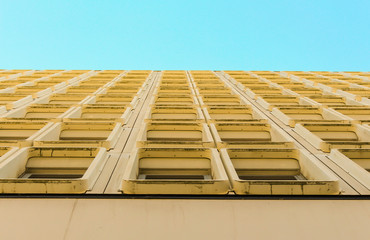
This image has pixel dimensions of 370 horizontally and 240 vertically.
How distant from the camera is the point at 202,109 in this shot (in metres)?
14.5

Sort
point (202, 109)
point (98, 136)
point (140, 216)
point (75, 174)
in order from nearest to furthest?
point (140, 216), point (75, 174), point (98, 136), point (202, 109)

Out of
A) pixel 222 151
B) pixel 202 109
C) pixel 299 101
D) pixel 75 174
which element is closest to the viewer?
pixel 75 174

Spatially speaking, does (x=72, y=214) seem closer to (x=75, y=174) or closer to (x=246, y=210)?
(x=75, y=174)

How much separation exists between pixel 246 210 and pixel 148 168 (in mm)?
3206

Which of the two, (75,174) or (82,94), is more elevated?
(82,94)

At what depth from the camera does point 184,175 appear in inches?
316

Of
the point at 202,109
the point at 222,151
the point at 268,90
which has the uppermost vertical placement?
the point at 268,90

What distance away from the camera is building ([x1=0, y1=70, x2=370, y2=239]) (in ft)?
18.4

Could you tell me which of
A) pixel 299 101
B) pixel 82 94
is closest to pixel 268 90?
pixel 299 101

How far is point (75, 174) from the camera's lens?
312 inches

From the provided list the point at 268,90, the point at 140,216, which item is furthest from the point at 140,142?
the point at 268,90

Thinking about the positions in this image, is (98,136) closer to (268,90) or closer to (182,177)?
(182,177)

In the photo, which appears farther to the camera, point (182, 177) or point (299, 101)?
Result: point (299, 101)

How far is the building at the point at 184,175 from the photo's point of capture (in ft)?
18.4
